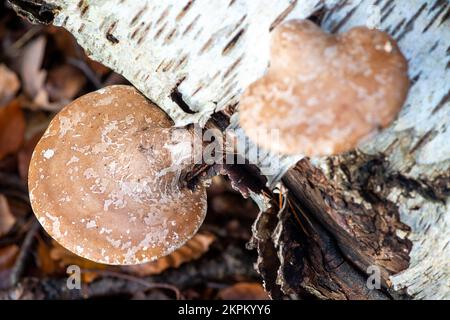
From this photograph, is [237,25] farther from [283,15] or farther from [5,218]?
[5,218]

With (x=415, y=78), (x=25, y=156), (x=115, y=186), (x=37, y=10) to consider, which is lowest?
(x=25, y=156)

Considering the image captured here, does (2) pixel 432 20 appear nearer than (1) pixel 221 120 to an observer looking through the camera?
Yes

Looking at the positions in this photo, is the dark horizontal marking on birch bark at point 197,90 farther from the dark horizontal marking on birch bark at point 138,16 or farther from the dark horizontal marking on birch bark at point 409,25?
the dark horizontal marking on birch bark at point 409,25

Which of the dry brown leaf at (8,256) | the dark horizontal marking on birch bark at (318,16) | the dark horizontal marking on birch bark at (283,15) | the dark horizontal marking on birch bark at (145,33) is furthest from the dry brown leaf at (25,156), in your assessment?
the dark horizontal marking on birch bark at (318,16)

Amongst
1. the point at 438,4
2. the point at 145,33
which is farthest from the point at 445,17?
the point at 145,33

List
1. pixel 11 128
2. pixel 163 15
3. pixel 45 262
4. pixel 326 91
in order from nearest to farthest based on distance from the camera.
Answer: pixel 326 91 → pixel 163 15 → pixel 45 262 → pixel 11 128

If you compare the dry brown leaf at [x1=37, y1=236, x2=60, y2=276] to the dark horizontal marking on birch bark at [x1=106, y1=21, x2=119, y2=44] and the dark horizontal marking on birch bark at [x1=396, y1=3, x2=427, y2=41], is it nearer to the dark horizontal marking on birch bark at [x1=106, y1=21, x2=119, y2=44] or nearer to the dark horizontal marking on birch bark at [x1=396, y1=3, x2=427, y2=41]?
the dark horizontal marking on birch bark at [x1=106, y1=21, x2=119, y2=44]
